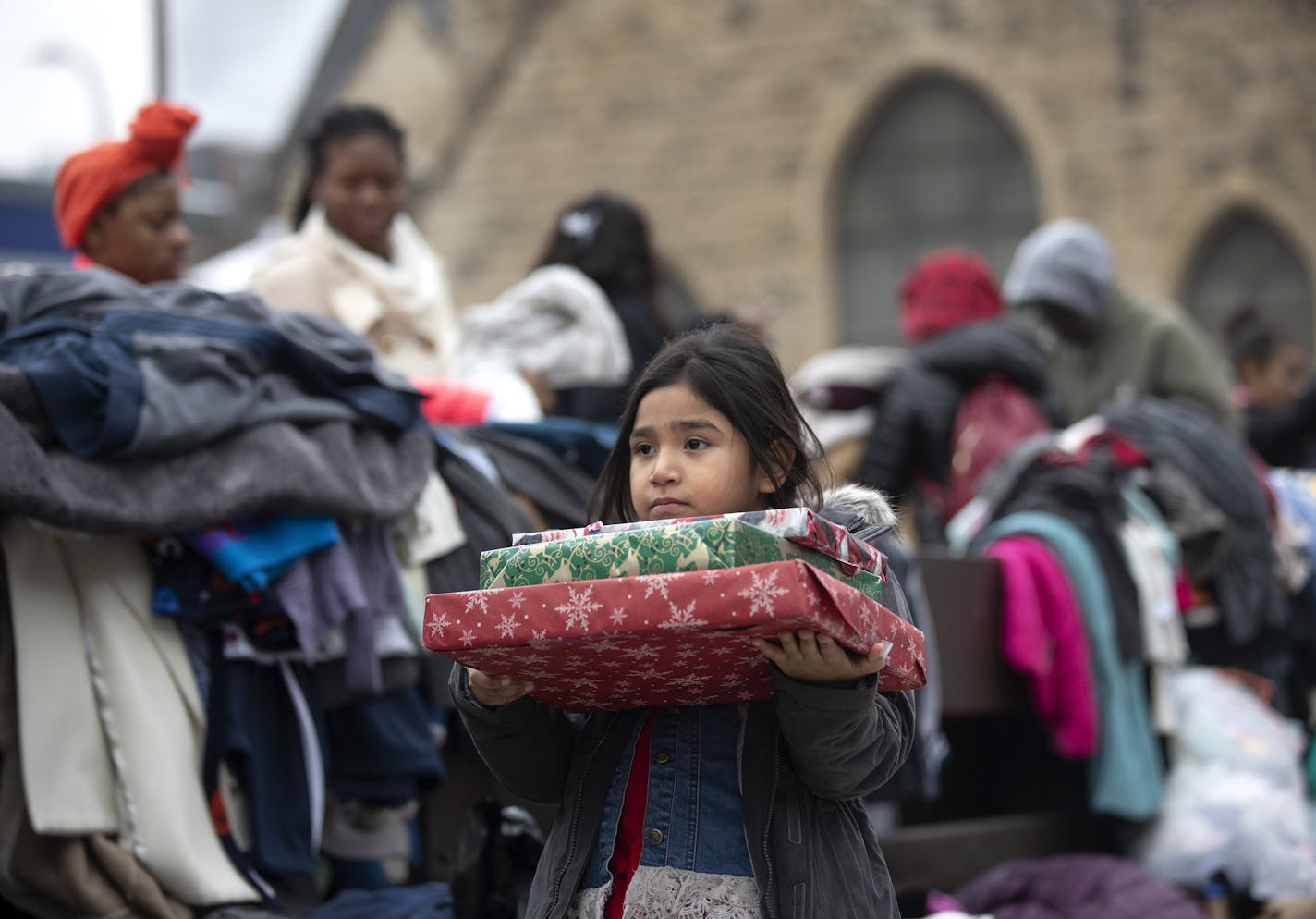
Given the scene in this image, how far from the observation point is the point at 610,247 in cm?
586

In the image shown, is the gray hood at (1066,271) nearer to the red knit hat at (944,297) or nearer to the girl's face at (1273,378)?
the red knit hat at (944,297)

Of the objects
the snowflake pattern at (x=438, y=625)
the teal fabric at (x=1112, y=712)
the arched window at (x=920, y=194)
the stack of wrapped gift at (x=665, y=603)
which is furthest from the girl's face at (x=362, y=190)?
the arched window at (x=920, y=194)

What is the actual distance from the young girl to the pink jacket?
2725mm

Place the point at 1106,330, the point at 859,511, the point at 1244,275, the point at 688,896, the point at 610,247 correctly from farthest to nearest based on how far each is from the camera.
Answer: the point at 1244,275
the point at 1106,330
the point at 610,247
the point at 859,511
the point at 688,896

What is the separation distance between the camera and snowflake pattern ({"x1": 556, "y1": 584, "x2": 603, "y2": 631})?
8.20 feet

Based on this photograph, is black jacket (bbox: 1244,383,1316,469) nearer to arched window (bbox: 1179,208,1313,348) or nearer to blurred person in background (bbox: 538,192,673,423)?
blurred person in background (bbox: 538,192,673,423)

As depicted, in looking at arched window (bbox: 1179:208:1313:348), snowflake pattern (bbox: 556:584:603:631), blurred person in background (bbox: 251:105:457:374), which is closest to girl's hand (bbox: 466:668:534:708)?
snowflake pattern (bbox: 556:584:603:631)

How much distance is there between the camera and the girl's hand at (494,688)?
2713mm

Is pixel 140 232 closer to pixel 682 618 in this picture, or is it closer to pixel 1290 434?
pixel 682 618

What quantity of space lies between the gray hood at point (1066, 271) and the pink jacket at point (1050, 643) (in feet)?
5.84

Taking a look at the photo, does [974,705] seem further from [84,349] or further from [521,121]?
[521,121]

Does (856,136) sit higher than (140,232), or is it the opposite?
(856,136)

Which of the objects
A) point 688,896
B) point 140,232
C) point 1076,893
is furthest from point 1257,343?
point 688,896

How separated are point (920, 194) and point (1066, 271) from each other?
10330 millimetres
